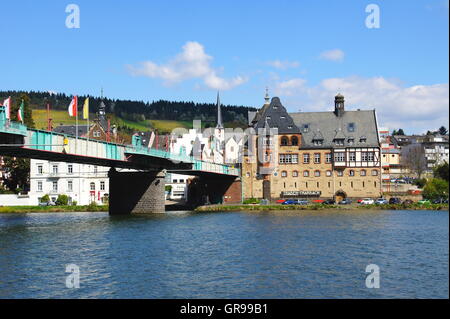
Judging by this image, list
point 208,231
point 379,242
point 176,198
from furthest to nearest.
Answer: point 176,198 → point 208,231 → point 379,242

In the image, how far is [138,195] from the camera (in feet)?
330

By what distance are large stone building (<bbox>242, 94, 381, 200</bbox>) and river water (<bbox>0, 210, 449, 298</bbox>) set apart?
58.4m

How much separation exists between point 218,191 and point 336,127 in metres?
29.5

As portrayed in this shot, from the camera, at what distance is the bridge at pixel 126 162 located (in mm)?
62094

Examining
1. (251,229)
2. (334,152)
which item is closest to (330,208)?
(334,152)

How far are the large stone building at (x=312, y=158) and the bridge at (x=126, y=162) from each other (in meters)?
6.42

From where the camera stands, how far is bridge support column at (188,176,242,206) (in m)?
129

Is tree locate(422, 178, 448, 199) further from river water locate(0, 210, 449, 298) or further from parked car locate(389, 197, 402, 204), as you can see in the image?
river water locate(0, 210, 449, 298)

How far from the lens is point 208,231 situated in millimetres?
66188

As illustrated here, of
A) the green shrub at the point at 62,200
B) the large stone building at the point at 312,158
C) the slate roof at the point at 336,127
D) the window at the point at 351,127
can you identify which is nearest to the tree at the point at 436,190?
the large stone building at the point at 312,158

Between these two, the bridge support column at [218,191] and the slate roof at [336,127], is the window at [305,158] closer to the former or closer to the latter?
the slate roof at [336,127]

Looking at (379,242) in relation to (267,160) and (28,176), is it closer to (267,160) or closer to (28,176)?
(267,160)

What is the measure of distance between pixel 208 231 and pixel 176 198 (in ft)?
263
